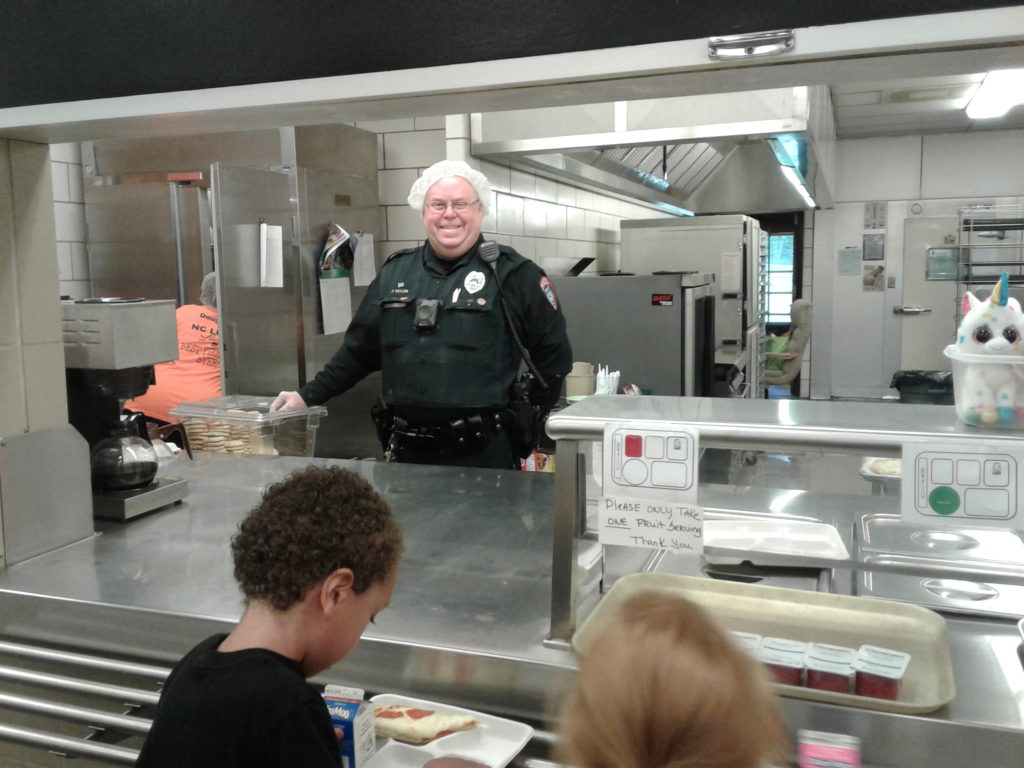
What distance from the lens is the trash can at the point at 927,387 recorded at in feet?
15.7

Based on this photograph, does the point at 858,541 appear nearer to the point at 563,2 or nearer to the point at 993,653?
the point at 993,653

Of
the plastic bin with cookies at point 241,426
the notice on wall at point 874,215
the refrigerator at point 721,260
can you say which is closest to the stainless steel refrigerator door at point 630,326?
the refrigerator at point 721,260

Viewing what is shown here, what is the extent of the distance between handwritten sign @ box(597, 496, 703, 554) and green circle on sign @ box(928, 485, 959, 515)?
0.86ft

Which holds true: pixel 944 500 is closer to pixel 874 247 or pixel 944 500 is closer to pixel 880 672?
pixel 880 672

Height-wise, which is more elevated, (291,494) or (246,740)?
(291,494)

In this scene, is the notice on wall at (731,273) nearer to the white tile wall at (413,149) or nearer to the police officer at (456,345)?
the white tile wall at (413,149)

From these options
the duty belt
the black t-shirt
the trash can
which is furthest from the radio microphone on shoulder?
the trash can

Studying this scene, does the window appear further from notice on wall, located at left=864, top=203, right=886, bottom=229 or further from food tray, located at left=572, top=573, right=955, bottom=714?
food tray, located at left=572, top=573, right=955, bottom=714

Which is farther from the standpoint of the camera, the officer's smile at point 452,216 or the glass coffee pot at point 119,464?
the officer's smile at point 452,216

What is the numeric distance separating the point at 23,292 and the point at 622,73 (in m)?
1.18

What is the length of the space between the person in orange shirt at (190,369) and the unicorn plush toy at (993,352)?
326 cm

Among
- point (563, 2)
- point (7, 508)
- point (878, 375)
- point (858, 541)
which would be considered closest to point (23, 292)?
point (7, 508)

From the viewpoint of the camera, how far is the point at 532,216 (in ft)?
14.3

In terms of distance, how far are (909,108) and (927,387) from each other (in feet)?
9.25
